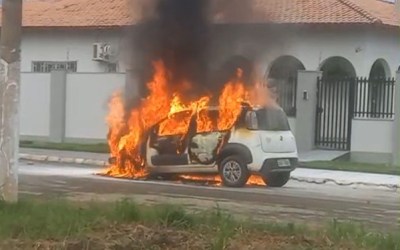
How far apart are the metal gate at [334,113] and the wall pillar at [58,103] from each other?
8.66 meters

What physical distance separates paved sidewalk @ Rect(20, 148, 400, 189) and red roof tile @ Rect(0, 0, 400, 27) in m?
3.77

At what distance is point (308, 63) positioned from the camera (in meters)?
27.3

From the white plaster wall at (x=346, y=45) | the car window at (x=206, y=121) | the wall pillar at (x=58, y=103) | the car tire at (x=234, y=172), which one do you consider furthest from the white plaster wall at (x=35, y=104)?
the car tire at (x=234, y=172)

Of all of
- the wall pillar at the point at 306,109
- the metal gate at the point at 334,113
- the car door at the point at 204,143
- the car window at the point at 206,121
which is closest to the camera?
the car door at the point at 204,143

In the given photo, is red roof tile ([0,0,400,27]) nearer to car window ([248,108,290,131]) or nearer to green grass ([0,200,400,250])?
car window ([248,108,290,131])

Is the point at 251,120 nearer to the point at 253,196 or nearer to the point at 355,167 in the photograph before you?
the point at 253,196

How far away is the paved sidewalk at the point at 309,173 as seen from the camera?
61.1 ft

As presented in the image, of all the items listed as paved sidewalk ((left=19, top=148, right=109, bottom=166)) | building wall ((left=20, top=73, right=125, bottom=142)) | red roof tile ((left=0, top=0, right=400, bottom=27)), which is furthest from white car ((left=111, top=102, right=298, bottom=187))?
building wall ((left=20, top=73, right=125, bottom=142))

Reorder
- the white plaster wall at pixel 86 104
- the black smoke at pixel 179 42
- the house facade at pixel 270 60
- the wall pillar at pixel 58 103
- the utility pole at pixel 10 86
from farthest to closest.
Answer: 1. the wall pillar at pixel 58 103
2. the white plaster wall at pixel 86 104
3. the house facade at pixel 270 60
4. the black smoke at pixel 179 42
5. the utility pole at pixel 10 86

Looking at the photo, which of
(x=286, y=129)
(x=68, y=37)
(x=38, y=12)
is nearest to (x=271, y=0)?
(x=286, y=129)

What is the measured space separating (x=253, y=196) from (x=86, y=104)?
14.1 meters

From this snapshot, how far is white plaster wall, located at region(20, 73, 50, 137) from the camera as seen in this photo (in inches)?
1127

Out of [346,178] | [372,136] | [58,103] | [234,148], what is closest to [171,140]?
[234,148]

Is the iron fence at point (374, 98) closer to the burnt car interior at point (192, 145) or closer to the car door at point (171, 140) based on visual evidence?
the burnt car interior at point (192, 145)
